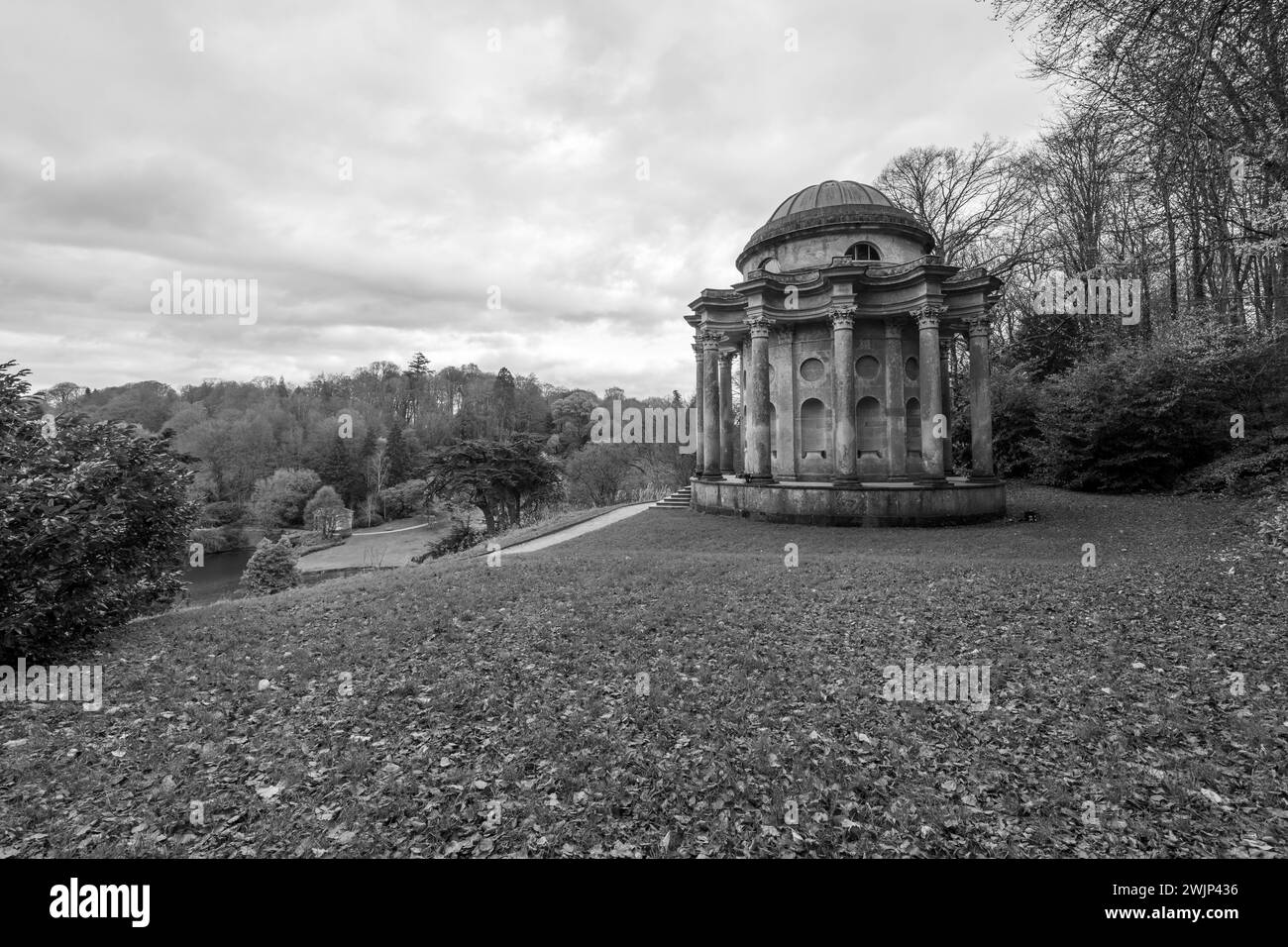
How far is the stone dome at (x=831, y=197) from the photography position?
21109 mm

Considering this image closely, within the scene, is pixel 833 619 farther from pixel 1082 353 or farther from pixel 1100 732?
pixel 1082 353

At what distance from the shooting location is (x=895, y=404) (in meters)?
19.4

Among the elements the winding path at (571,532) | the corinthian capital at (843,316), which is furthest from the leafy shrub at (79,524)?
the corinthian capital at (843,316)

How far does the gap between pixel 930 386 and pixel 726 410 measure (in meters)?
8.00

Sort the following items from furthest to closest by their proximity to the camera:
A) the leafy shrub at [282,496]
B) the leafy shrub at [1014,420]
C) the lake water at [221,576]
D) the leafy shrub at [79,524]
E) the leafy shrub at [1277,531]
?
the leafy shrub at [282,496]
the lake water at [221,576]
the leafy shrub at [1014,420]
the leafy shrub at [1277,531]
the leafy shrub at [79,524]

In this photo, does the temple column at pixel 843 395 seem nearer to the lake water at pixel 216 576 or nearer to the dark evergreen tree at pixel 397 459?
the lake water at pixel 216 576

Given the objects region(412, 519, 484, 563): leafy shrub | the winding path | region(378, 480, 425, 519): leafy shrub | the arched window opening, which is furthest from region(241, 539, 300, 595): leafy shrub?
the arched window opening

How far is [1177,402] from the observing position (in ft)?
67.1

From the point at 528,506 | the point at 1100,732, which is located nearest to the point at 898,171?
the point at 528,506

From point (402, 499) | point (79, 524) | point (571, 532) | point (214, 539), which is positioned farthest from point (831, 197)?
point (214, 539)

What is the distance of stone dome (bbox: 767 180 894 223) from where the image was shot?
21109mm

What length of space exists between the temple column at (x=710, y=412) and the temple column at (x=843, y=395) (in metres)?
4.72

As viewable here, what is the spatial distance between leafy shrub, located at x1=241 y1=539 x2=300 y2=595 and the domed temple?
59.9 ft
